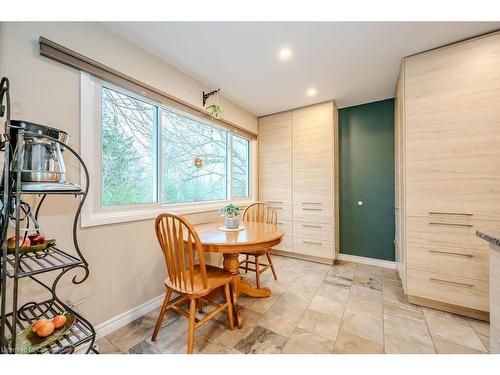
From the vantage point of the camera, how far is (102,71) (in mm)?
1536

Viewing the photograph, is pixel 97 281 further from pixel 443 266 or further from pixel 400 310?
pixel 443 266

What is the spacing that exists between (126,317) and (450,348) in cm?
236

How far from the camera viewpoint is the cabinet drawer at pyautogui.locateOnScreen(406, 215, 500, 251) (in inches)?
65.2

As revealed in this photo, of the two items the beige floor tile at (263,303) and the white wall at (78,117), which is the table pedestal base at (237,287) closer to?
the beige floor tile at (263,303)

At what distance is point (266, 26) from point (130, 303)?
2.45 m

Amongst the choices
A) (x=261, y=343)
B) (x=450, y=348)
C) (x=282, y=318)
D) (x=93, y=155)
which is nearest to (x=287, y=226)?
(x=282, y=318)

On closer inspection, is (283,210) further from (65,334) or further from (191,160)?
(65,334)

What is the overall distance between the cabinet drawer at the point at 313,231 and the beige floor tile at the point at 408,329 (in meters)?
1.24

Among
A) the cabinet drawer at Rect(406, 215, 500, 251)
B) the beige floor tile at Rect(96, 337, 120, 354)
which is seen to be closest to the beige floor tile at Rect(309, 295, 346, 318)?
the cabinet drawer at Rect(406, 215, 500, 251)

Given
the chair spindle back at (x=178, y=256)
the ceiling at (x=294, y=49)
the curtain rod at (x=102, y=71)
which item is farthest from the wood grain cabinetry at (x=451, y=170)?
the curtain rod at (x=102, y=71)

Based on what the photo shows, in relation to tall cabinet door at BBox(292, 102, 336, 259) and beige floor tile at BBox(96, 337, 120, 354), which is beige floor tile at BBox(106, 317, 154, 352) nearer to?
beige floor tile at BBox(96, 337, 120, 354)

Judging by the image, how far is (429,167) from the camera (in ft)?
6.04

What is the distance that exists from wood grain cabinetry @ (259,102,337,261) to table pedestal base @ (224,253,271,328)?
1.21m
